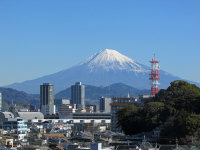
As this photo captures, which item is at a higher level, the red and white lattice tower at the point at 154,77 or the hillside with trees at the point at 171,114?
the red and white lattice tower at the point at 154,77

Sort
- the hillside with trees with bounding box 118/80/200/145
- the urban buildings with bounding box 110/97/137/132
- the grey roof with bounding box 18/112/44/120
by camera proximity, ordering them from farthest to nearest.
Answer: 1. the grey roof with bounding box 18/112/44/120
2. the urban buildings with bounding box 110/97/137/132
3. the hillside with trees with bounding box 118/80/200/145

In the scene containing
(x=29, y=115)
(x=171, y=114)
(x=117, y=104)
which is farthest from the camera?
(x=29, y=115)

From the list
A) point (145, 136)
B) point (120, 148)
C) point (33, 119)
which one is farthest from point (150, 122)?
point (33, 119)

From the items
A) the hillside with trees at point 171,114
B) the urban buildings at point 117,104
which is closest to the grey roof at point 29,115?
the urban buildings at point 117,104

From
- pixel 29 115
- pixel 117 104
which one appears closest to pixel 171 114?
pixel 117 104

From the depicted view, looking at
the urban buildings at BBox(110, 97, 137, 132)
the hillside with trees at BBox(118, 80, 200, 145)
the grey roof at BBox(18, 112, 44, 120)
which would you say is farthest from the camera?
the grey roof at BBox(18, 112, 44, 120)

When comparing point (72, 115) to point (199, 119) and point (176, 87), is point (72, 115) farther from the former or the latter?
point (199, 119)

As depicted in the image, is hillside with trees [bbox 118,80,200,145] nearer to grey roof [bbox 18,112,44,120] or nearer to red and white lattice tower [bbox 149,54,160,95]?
red and white lattice tower [bbox 149,54,160,95]

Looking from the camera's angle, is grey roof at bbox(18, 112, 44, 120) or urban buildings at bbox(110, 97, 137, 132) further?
grey roof at bbox(18, 112, 44, 120)

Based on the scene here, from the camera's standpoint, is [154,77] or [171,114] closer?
[171,114]

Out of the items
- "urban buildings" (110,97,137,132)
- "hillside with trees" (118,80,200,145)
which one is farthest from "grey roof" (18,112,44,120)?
"hillside with trees" (118,80,200,145)

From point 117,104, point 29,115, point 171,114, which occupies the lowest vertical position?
point 171,114

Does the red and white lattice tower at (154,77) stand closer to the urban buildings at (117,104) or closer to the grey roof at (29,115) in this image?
the urban buildings at (117,104)

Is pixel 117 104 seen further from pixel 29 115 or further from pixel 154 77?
pixel 29 115
